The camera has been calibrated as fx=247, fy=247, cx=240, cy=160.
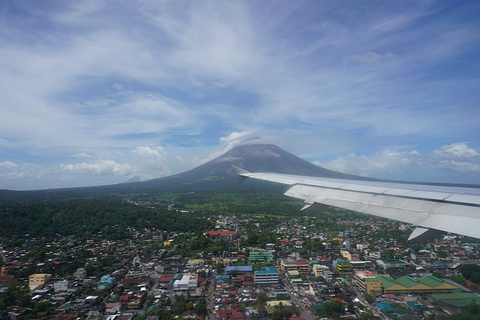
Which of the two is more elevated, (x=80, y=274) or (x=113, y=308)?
(x=80, y=274)

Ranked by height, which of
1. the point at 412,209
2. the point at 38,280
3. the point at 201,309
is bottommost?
the point at 201,309

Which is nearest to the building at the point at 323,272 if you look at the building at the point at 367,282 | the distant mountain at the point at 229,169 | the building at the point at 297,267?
the building at the point at 297,267

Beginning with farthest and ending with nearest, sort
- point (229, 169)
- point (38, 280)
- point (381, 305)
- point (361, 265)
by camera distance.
→ point (229, 169) < point (361, 265) < point (38, 280) < point (381, 305)

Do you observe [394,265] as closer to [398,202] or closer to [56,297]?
[398,202]

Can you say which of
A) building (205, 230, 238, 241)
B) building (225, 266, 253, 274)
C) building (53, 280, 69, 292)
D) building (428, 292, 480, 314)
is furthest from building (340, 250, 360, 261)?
building (53, 280, 69, 292)

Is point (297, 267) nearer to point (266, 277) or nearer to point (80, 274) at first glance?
point (266, 277)

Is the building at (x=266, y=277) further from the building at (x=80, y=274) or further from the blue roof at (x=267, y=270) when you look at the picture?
the building at (x=80, y=274)

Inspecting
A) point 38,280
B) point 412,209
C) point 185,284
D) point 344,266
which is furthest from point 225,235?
point 412,209
